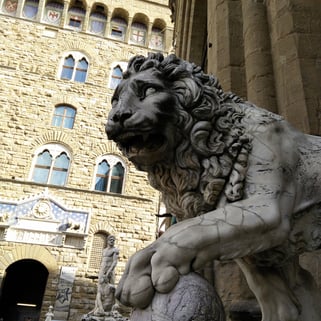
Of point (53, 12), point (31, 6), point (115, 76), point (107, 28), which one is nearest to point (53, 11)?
point (53, 12)

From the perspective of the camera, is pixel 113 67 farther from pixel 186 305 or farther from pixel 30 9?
pixel 186 305

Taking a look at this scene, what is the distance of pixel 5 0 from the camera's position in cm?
1515

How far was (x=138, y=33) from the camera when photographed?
1614cm

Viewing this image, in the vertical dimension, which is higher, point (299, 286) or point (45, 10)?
point (45, 10)

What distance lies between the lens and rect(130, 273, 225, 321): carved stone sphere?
733 millimetres

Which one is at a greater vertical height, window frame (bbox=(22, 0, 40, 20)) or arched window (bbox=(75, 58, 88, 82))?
window frame (bbox=(22, 0, 40, 20))

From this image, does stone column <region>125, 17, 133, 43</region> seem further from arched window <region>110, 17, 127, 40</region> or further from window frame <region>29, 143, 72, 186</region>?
window frame <region>29, 143, 72, 186</region>

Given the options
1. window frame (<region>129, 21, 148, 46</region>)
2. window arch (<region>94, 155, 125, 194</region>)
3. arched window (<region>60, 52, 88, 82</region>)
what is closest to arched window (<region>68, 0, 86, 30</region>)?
arched window (<region>60, 52, 88, 82</region>)

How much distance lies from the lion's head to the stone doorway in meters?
12.3

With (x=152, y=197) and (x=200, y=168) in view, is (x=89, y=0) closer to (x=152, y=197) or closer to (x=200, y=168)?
(x=152, y=197)

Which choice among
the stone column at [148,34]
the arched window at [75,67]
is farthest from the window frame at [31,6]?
the stone column at [148,34]

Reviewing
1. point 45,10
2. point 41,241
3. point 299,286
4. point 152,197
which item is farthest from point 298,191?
point 45,10

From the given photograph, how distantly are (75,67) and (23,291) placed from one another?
9237 millimetres

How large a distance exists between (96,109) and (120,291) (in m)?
13.4
